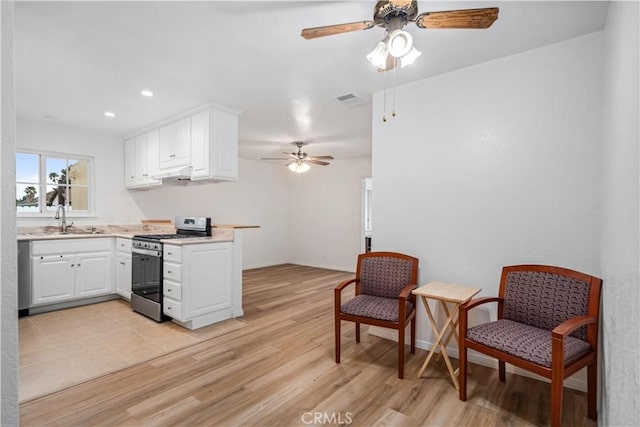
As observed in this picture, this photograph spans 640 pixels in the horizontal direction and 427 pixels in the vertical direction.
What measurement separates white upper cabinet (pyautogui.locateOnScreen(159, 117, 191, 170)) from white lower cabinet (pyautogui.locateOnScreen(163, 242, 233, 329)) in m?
1.16

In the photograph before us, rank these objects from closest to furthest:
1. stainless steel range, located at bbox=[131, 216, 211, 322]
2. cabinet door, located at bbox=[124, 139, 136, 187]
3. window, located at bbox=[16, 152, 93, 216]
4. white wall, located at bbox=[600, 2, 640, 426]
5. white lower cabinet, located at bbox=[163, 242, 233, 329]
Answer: white wall, located at bbox=[600, 2, 640, 426], white lower cabinet, located at bbox=[163, 242, 233, 329], stainless steel range, located at bbox=[131, 216, 211, 322], window, located at bbox=[16, 152, 93, 216], cabinet door, located at bbox=[124, 139, 136, 187]

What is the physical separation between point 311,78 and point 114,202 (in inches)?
150

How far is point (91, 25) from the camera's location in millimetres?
2084

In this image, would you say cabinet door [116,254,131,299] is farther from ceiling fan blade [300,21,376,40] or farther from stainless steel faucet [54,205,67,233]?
ceiling fan blade [300,21,376,40]

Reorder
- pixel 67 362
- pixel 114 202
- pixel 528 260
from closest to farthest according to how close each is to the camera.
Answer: pixel 528 260, pixel 67 362, pixel 114 202

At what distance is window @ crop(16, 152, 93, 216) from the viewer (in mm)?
4207

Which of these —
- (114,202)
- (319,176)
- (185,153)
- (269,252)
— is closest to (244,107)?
(185,153)

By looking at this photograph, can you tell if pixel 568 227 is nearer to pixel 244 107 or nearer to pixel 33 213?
pixel 244 107

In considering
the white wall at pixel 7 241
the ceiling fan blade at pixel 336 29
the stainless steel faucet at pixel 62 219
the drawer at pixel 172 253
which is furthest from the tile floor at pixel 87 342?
the ceiling fan blade at pixel 336 29

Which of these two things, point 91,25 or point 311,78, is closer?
point 91,25

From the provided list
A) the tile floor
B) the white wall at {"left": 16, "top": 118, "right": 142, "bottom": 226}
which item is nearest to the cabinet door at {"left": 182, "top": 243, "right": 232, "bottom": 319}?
the tile floor

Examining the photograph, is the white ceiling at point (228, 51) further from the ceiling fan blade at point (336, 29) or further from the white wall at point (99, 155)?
the white wall at point (99, 155)

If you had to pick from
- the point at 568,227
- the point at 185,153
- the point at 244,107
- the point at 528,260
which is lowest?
the point at 528,260

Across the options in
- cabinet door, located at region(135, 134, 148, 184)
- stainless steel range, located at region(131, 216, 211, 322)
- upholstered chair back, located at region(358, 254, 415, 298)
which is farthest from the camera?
cabinet door, located at region(135, 134, 148, 184)
